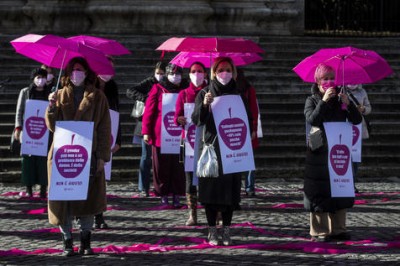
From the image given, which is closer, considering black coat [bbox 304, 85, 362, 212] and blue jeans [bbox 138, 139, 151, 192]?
black coat [bbox 304, 85, 362, 212]

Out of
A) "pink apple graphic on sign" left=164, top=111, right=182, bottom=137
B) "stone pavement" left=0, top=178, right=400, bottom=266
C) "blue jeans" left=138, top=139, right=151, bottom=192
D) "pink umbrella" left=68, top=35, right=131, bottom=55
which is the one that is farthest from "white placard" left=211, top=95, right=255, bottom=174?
"blue jeans" left=138, top=139, right=151, bottom=192

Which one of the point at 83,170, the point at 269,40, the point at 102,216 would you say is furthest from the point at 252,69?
the point at 83,170

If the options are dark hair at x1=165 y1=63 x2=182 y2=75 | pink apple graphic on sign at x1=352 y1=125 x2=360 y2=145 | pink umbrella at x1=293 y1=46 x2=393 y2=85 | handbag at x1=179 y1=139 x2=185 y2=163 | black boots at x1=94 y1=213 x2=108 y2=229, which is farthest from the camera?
pink apple graphic on sign at x1=352 y1=125 x2=360 y2=145

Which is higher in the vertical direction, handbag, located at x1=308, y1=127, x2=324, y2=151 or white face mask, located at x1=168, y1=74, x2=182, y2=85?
white face mask, located at x1=168, y1=74, x2=182, y2=85

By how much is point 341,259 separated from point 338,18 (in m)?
15.4

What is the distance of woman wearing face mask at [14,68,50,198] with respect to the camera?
44.2 ft

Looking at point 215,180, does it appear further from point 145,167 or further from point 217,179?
point 145,167

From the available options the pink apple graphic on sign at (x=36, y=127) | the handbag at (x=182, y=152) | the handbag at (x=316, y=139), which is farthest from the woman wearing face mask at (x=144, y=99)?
the handbag at (x=316, y=139)

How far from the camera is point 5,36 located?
20422 mm

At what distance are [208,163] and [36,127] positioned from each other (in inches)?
144

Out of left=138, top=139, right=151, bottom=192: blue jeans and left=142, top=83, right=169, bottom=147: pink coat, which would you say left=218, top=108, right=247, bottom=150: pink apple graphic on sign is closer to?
left=142, top=83, right=169, bottom=147: pink coat

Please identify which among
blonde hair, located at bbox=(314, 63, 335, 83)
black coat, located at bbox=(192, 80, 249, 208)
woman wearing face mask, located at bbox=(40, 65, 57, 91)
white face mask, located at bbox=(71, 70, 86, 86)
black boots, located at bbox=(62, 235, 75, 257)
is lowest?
black boots, located at bbox=(62, 235, 75, 257)

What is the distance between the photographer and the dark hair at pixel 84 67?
9.80m

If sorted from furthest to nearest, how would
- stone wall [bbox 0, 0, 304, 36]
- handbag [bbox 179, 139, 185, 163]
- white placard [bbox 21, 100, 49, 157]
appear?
stone wall [bbox 0, 0, 304, 36], white placard [bbox 21, 100, 49, 157], handbag [bbox 179, 139, 185, 163]
